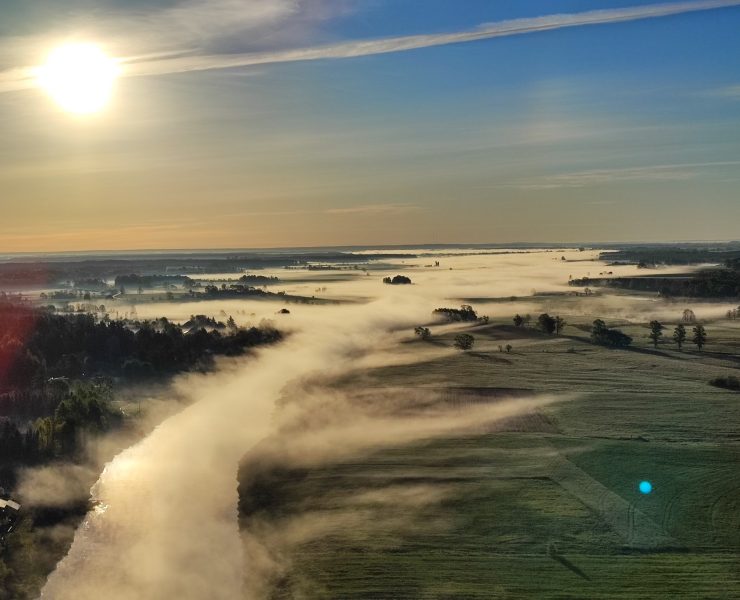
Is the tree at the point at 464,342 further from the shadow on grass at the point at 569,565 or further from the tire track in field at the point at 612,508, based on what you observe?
the shadow on grass at the point at 569,565

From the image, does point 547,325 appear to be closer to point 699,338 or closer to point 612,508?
point 699,338

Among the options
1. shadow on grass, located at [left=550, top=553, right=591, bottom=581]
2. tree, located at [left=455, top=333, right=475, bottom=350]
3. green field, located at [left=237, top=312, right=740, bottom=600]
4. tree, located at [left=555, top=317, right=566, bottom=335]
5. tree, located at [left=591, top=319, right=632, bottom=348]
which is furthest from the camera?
tree, located at [left=555, top=317, right=566, bottom=335]

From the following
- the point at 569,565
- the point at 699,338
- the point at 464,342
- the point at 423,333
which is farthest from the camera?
the point at 423,333

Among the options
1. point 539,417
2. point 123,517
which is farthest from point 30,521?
point 539,417

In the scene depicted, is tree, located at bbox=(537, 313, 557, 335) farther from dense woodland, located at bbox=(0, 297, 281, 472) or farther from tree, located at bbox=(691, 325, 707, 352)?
dense woodland, located at bbox=(0, 297, 281, 472)

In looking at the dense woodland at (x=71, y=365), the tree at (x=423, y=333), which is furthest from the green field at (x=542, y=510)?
the tree at (x=423, y=333)

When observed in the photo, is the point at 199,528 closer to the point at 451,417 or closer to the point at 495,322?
the point at 451,417

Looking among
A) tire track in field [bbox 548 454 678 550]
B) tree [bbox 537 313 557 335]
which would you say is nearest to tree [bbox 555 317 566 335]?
tree [bbox 537 313 557 335]

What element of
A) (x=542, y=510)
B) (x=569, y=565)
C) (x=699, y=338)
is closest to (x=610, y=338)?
(x=699, y=338)
